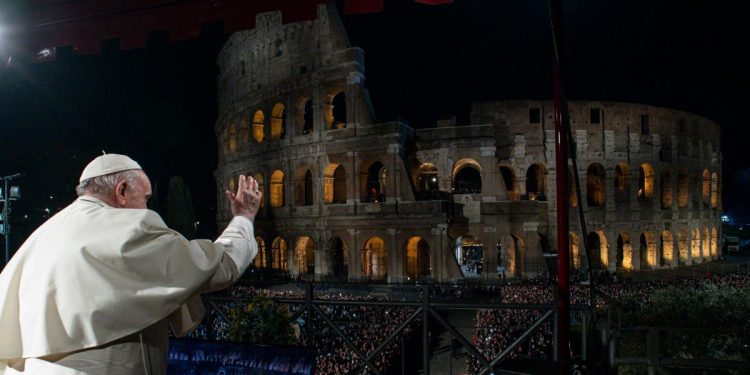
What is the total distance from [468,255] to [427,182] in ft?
26.9

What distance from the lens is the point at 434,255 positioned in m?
24.0

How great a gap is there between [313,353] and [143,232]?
8.17 feet

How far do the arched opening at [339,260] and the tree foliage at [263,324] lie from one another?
21298mm

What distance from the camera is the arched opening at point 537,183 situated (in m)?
29.2

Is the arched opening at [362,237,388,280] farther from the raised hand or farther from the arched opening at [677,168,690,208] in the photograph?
the raised hand

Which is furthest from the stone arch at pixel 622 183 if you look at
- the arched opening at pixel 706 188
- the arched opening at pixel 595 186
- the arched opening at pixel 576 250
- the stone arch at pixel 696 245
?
the arched opening at pixel 706 188

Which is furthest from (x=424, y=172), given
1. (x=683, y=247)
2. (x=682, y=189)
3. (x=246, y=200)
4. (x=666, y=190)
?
(x=246, y=200)

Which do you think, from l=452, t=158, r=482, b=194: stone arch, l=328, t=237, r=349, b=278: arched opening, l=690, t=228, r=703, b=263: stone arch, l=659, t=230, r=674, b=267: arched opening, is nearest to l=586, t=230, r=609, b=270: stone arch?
l=659, t=230, r=674, b=267: arched opening

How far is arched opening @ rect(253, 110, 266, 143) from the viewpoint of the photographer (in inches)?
1228

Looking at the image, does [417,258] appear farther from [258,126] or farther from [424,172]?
[258,126]

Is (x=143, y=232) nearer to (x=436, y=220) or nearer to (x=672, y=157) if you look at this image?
(x=436, y=220)

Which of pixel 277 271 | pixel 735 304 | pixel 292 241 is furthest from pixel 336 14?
pixel 735 304

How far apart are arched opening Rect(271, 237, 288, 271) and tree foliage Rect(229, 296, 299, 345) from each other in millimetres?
25500

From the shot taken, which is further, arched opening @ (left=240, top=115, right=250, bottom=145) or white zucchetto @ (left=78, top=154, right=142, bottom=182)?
arched opening @ (left=240, top=115, right=250, bottom=145)
